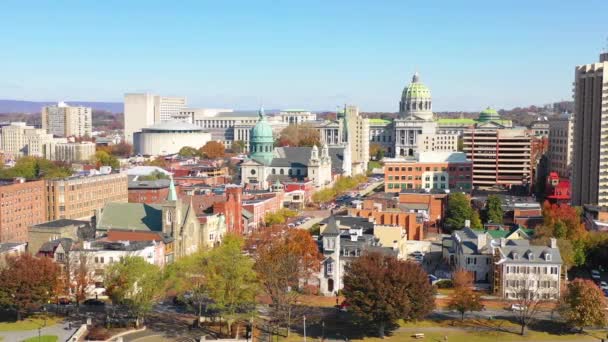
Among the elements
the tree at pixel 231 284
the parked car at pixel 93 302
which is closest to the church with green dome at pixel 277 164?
the parked car at pixel 93 302

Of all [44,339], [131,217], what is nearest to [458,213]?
[131,217]

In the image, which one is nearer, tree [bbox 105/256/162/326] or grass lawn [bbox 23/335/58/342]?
grass lawn [bbox 23/335/58/342]

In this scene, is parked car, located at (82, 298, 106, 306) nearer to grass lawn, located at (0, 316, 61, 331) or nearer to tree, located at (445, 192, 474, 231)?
grass lawn, located at (0, 316, 61, 331)

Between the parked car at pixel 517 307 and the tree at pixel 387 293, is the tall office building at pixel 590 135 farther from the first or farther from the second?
the tree at pixel 387 293

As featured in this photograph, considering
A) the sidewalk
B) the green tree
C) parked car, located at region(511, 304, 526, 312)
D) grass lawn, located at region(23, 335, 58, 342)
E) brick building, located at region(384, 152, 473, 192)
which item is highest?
brick building, located at region(384, 152, 473, 192)

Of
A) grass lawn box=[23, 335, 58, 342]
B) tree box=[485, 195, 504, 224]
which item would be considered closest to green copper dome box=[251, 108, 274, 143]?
tree box=[485, 195, 504, 224]

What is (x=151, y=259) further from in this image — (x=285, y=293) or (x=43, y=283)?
(x=285, y=293)
